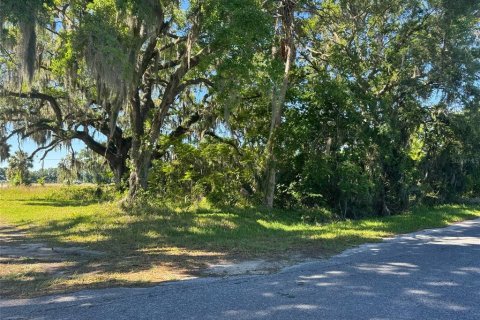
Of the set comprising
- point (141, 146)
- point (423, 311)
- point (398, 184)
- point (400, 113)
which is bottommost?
point (423, 311)

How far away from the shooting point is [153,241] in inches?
418

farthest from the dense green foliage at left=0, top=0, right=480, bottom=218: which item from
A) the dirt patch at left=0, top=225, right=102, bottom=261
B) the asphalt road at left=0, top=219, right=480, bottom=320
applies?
the asphalt road at left=0, top=219, right=480, bottom=320

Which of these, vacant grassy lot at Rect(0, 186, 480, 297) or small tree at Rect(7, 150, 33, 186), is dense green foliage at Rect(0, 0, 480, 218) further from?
small tree at Rect(7, 150, 33, 186)

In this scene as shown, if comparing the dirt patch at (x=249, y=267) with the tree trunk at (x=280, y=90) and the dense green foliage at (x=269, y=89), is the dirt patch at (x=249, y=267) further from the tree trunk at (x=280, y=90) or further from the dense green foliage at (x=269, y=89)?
the tree trunk at (x=280, y=90)

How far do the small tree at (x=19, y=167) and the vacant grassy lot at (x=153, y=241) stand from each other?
1097 cm

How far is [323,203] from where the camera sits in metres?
16.8

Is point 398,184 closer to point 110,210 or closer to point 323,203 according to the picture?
point 323,203

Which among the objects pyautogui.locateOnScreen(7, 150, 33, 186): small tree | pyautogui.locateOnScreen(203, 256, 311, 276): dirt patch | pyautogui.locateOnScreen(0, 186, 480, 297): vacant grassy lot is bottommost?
pyautogui.locateOnScreen(203, 256, 311, 276): dirt patch

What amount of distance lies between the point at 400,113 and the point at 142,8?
12.7m

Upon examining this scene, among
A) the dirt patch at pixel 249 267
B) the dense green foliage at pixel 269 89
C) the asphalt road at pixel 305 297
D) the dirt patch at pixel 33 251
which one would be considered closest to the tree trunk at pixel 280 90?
the dense green foliage at pixel 269 89

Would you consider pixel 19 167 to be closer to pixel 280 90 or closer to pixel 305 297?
pixel 280 90

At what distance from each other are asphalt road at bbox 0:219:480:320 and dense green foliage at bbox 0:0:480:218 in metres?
7.30

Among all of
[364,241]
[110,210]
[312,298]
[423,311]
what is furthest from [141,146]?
[423,311]

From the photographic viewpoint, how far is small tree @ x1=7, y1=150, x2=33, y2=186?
2727cm
